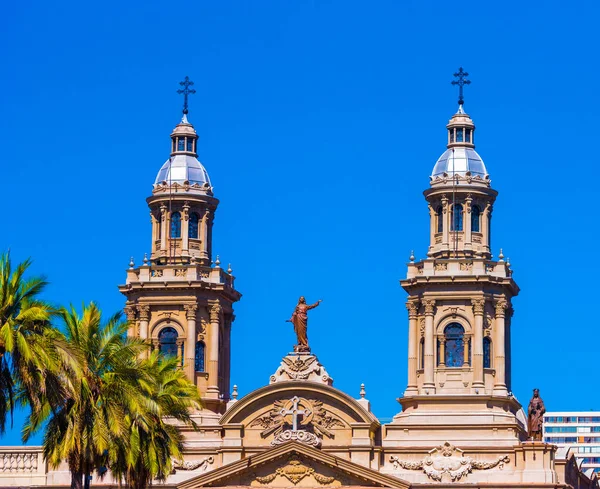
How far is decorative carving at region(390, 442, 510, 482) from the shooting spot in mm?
108250

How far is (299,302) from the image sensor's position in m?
113

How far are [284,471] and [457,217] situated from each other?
17.7 meters

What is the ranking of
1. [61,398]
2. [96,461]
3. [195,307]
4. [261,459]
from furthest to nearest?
[195,307], [261,459], [96,461], [61,398]

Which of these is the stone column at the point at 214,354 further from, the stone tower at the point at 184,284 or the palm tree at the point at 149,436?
the palm tree at the point at 149,436

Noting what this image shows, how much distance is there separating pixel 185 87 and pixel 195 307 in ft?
44.1

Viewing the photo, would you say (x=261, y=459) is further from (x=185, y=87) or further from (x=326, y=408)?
(x=185, y=87)

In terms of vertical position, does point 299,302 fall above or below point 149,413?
above

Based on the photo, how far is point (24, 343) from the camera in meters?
63.6

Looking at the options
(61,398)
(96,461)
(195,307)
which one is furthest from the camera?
(195,307)

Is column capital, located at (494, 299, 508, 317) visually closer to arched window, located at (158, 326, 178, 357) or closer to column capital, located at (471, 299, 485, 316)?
column capital, located at (471, 299, 485, 316)

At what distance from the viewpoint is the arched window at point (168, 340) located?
117062 mm

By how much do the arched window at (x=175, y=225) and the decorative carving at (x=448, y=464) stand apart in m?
19.7

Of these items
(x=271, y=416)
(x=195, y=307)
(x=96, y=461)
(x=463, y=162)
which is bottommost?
(x=96, y=461)

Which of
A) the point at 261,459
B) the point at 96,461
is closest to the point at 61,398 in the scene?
the point at 96,461
